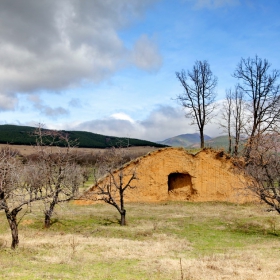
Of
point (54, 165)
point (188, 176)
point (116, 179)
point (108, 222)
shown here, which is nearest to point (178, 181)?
point (188, 176)

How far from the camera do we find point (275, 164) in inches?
760

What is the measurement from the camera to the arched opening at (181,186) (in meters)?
32.0

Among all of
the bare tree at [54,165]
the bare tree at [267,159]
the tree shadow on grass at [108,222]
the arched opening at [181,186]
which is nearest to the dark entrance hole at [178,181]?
the arched opening at [181,186]

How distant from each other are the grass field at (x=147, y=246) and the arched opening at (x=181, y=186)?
520 centimetres

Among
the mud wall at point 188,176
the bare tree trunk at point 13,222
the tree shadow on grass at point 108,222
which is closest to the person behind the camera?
the bare tree trunk at point 13,222

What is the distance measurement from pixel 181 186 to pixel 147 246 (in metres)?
17.7

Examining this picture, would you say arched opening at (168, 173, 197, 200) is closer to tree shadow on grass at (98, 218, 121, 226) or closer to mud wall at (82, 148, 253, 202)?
mud wall at (82, 148, 253, 202)

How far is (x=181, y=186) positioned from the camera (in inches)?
1280

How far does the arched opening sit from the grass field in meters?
5.20

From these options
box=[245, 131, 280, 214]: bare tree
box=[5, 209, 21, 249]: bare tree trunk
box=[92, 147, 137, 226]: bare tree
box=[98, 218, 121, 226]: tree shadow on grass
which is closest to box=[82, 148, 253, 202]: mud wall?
box=[92, 147, 137, 226]: bare tree

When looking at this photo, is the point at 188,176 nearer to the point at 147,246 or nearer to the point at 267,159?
the point at 267,159

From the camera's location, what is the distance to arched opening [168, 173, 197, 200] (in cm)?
3197

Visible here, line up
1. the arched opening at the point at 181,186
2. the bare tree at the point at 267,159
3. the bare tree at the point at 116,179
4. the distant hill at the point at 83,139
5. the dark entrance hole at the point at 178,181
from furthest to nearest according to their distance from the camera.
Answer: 1. the distant hill at the point at 83,139
2. the dark entrance hole at the point at 178,181
3. the arched opening at the point at 181,186
4. the bare tree at the point at 116,179
5. the bare tree at the point at 267,159

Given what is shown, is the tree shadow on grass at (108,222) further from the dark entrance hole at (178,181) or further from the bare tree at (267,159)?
the dark entrance hole at (178,181)
